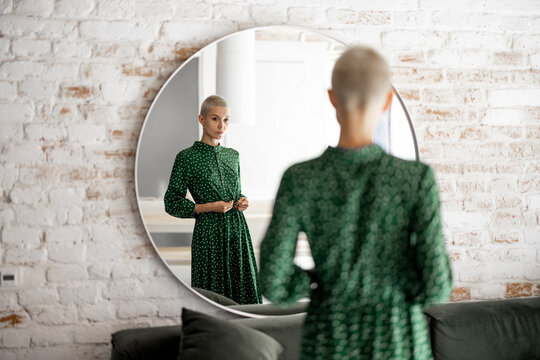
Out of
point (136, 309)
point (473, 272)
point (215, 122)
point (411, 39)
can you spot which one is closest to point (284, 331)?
point (136, 309)

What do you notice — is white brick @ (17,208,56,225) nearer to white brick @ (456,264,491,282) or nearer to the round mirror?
the round mirror

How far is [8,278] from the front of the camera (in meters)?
2.00

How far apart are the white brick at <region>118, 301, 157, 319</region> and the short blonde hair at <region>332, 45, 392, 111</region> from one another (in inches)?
59.6

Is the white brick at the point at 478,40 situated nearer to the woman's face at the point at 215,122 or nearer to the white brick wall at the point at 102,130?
the white brick wall at the point at 102,130

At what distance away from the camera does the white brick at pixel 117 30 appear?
2.08m

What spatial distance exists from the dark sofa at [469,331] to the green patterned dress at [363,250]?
38.3 inches

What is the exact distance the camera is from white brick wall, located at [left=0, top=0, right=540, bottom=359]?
203 centimetres

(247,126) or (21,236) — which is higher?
(247,126)

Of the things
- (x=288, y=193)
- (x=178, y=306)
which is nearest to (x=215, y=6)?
(x=178, y=306)

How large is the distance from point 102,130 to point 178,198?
0.44 meters

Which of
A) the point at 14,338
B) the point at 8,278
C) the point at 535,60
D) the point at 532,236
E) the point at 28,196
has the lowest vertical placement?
the point at 14,338

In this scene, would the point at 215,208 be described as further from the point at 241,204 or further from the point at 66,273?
the point at 66,273

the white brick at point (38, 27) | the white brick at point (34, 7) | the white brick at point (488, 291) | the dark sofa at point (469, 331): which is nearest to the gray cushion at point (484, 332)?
the dark sofa at point (469, 331)

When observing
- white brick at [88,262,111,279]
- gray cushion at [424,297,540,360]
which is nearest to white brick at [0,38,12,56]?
white brick at [88,262,111,279]
